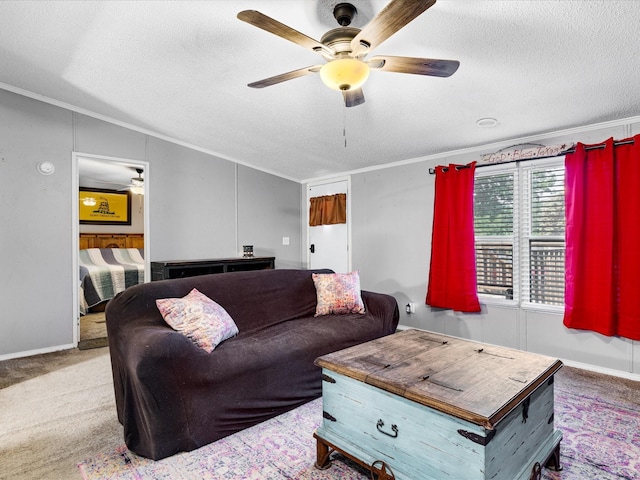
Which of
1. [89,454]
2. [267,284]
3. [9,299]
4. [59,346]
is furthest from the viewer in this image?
[59,346]

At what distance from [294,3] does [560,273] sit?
125 inches

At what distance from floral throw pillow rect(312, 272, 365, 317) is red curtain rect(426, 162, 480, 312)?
3.69 ft

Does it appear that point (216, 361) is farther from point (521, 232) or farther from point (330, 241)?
point (330, 241)

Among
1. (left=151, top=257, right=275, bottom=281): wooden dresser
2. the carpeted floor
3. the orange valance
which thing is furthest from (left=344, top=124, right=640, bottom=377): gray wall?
(left=151, top=257, right=275, bottom=281): wooden dresser

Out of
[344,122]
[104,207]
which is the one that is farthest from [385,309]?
[104,207]

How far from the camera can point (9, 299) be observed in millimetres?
3471

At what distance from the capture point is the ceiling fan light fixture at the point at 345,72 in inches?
70.2

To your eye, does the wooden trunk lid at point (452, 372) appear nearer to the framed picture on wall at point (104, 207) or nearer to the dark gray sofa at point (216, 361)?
the dark gray sofa at point (216, 361)

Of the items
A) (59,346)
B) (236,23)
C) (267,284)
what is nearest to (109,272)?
(59,346)

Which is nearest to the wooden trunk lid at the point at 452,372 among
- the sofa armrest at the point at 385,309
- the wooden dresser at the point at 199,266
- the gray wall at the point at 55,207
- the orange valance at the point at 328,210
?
the sofa armrest at the point at 385,309

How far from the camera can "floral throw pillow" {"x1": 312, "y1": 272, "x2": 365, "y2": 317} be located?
3225 millimetres

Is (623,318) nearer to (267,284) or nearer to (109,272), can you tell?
(267,284)

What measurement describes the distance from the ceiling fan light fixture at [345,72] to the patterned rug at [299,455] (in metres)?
1.98

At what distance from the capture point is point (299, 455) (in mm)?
1866
